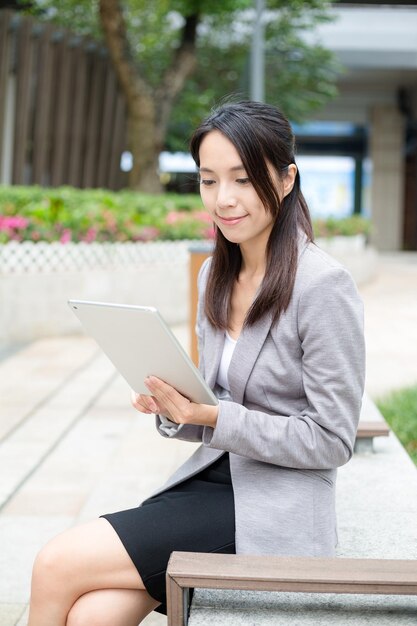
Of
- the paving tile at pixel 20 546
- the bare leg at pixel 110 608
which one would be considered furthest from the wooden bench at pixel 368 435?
the bare leg at pixel 110 608

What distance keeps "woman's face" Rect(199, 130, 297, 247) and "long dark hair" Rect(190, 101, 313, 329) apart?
0.7 inches

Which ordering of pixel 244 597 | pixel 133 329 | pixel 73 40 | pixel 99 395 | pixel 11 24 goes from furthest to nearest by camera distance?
1. pixel 73 40
2. pixel 11 24
3. pixel 99 395
4. pixel 244 597
5. pixel 133 329

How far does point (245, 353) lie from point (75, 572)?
0.64m

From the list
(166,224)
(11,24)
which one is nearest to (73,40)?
(11,24)

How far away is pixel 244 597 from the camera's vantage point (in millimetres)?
2137

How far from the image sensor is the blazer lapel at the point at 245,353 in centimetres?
223

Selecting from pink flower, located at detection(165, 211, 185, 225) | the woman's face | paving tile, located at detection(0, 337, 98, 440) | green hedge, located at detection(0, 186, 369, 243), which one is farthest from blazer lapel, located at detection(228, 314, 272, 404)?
pink flower, located at detection(165, 211, 185, 225)

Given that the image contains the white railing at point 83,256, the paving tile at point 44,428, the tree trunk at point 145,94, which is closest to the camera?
the paving tile at point 44,428

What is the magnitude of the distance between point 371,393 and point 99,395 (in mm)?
1990

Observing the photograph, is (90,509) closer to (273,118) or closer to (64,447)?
(64,447)

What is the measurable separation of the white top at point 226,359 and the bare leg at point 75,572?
1.58ft

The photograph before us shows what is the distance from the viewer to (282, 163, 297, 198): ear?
2.25 metres

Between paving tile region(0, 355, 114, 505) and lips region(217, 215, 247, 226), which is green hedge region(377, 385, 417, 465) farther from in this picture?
lips region(217, 215, 247, 226)

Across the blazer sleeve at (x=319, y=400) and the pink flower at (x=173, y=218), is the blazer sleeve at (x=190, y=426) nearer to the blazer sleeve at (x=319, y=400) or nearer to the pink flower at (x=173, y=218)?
the blazer sleeve at (x=319, y=400)
